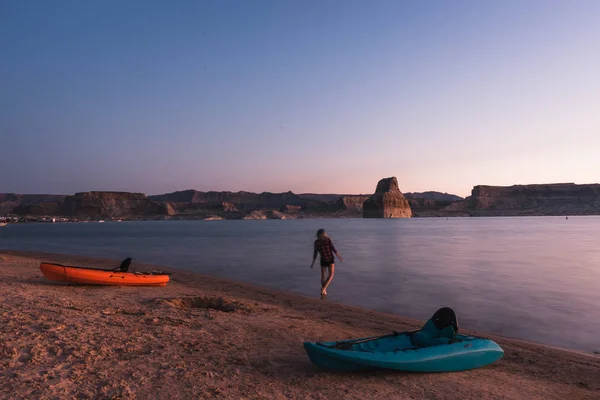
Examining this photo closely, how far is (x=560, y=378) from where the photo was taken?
604 cm

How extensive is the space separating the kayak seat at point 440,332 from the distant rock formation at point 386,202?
177 m

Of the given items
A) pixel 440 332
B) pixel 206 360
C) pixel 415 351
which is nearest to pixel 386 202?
pixel 440 332

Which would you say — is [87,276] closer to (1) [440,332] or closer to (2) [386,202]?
(1) [440,332]

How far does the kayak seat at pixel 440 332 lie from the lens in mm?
6016

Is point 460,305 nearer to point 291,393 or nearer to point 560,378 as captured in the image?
point 560,378

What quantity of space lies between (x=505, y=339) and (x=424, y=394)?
15.6ft

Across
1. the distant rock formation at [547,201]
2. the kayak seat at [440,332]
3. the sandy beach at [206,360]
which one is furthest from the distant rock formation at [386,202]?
the kayak seat at [440,332]

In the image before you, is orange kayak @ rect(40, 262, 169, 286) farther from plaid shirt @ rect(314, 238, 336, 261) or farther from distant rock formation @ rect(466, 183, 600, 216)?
distant rock formation @ rect(466, 183, 600, 216)

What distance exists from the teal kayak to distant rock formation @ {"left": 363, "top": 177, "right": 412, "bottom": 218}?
177 m

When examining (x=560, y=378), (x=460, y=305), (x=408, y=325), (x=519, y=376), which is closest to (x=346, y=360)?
(x=519, y=376)

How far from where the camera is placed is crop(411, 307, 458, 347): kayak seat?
6016 millimetres

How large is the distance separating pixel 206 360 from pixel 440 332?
11.2 ft

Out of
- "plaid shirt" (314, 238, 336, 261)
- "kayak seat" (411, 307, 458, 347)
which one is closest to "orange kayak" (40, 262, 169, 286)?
"plaid shirt" (314, 238, 336, 261)

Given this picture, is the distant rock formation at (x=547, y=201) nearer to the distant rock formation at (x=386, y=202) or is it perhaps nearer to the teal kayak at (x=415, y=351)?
the distant rock formation at (x=386, y=202)
